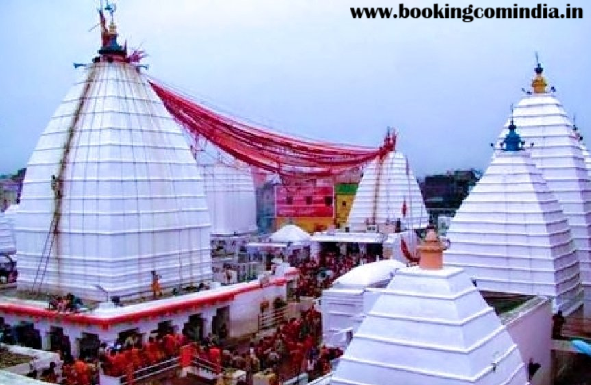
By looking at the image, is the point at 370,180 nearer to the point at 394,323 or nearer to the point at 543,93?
the point at 543,93

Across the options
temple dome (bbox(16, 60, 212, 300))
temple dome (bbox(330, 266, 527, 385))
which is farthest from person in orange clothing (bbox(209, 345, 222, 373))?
temple dome (bbox(330, 266, 527, 385))

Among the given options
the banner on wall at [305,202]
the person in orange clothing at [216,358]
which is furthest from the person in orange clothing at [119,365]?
the banner on wall at [305,202]

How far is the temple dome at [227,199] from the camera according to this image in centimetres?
3806

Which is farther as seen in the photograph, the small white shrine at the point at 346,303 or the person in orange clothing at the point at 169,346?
the small white shrine at the point at 346,303

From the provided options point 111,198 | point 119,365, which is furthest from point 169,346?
point 111,198

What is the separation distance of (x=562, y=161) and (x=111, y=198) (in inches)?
515

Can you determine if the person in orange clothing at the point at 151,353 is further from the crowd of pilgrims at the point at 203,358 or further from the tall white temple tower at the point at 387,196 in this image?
the tall white temple tower at the point at 387,196

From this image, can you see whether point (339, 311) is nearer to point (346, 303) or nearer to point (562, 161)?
point (346, 303)

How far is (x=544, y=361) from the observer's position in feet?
53.1

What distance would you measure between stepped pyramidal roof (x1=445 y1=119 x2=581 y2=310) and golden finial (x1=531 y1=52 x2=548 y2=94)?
3840mm

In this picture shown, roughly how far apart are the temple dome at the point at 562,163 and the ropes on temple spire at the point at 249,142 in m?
7.96

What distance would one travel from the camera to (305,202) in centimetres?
4603

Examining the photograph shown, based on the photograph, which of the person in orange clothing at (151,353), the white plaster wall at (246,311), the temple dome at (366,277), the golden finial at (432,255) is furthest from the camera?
the white plaster wall at (246,311)

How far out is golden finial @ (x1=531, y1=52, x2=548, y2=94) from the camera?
21297mm
